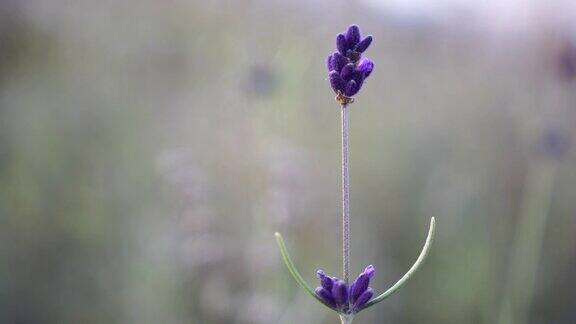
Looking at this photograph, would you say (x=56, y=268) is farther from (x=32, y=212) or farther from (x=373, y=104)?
(x=373, y=104)

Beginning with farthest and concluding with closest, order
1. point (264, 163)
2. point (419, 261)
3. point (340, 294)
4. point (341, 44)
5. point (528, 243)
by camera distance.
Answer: point (528, 243) < point (264, 163) < point (341, 44) < point (340, 294) < point (419, 261)

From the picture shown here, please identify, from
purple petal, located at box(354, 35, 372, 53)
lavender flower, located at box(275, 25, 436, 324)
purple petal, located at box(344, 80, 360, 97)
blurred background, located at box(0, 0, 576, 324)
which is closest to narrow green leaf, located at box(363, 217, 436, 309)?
lavender flower, located at box(275, 25, 436, 324)

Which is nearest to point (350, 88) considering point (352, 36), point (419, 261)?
point (352, 36)

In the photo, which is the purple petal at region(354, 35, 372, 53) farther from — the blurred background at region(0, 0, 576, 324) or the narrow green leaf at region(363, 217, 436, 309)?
the blurred background at region(0, 0, 576, 324)

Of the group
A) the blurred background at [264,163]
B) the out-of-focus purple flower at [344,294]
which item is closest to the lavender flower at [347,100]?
the out-of-focus purple flower at [344,294]

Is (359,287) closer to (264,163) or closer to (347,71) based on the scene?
(347,71)
